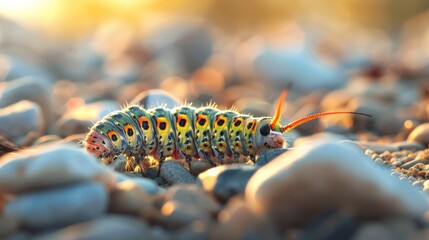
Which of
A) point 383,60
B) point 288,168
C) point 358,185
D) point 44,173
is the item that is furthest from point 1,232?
point 383,60

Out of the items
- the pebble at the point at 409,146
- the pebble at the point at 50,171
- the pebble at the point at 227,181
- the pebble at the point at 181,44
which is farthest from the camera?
the pebble at the point at 181,44

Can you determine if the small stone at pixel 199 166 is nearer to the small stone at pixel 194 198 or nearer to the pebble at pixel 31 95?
the small stone at pixel 194 198

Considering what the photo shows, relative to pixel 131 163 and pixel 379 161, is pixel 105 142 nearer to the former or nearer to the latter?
pixel 131 163

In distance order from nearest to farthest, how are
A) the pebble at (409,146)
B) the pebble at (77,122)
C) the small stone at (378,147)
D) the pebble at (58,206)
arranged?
the pebble at (58,206) < the small stone at (378,147) < the pebble at (409,146) < the pebble at (77,122)

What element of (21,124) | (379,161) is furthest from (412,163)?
(21,124)

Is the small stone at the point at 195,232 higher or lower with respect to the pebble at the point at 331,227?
higher

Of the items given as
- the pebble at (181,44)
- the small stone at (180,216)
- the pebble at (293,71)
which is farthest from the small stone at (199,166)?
the pebble at (181,44)
